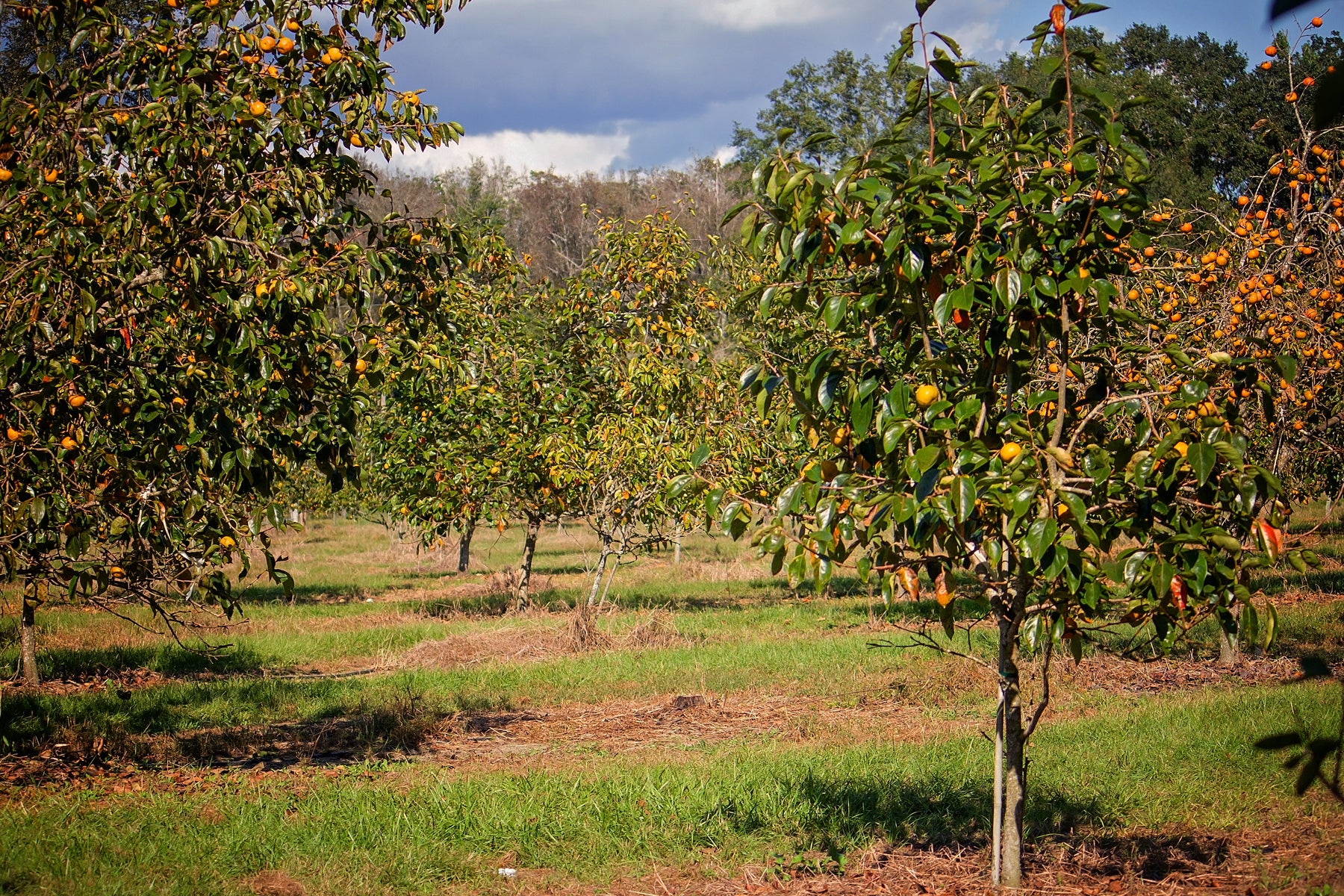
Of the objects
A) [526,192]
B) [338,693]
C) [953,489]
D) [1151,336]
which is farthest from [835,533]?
[526,192]

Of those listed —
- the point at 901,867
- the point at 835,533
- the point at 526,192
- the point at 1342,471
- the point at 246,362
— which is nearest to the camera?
the point at 835,533

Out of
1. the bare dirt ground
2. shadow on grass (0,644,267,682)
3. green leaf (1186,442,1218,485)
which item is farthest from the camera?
shadow on grass (0,644,267,682)

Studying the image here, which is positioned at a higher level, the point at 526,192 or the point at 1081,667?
the point at 526,192

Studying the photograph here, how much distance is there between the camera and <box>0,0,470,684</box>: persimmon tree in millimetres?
4562

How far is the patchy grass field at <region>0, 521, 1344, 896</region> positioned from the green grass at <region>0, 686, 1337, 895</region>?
21mm

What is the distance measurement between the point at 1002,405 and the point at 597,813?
3008 mm

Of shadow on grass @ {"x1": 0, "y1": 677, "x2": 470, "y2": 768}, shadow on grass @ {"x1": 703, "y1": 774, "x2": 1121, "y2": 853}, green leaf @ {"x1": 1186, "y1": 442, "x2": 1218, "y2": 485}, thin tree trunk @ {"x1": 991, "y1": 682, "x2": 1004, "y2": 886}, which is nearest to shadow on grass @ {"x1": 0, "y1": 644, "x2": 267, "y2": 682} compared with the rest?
shadow on grass @ {"x1": 0, "y1": 677, "x2": 470, "y2": 768}

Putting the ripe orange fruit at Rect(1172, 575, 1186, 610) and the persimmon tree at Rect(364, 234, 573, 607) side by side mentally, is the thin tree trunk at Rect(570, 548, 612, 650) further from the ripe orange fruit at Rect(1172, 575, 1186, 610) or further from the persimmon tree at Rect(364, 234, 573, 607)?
the ripe orange fruit at Rect(1172, 575, 1186, 610)

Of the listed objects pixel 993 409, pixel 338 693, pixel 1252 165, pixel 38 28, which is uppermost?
pixel 1252 165

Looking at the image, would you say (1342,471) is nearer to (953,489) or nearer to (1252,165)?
(953,489)

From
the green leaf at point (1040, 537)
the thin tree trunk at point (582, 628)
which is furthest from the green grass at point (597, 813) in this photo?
the thin tree trunk at point (582, 628)

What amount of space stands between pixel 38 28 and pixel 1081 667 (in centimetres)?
948

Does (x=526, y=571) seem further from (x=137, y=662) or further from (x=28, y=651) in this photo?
(x=28, y=651)

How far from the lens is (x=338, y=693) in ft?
29.2
